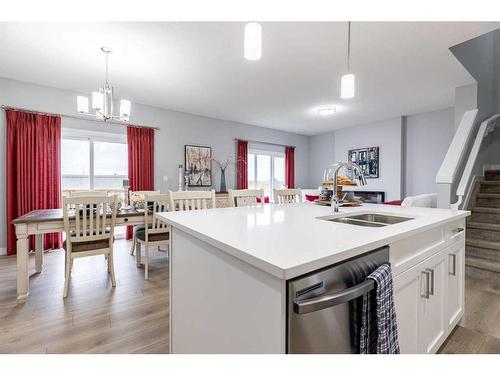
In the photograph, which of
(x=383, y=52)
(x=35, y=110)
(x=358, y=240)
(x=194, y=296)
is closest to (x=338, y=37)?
(x=383, y=52)

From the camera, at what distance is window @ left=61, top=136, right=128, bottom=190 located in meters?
4.21

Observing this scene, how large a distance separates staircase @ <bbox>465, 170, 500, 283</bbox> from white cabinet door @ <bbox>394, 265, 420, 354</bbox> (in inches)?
84.9

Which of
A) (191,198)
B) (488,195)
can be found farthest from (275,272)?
(488,195)

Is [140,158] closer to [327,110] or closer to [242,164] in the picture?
[242,164]

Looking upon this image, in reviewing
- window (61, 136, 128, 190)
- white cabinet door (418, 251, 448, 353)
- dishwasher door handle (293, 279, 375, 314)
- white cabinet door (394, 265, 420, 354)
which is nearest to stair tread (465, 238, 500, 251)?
white cabinet door (418, 251, 448, 353)

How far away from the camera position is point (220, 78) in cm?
347

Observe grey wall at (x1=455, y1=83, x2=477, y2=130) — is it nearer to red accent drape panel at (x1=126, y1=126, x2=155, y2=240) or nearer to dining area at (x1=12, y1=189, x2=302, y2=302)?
dining area at (x1=12, y1=189, x2=302, y2=302)

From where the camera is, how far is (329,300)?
0.70m

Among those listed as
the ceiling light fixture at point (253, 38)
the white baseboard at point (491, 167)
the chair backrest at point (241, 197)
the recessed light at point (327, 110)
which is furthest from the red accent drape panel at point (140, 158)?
the white baseboard at point (491, 167)

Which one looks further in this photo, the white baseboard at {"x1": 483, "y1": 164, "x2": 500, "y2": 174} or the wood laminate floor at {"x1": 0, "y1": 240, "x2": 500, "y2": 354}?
the white baseboard at {"x1": 483, "y1": 164, "x2": 500, "y2": 174}
